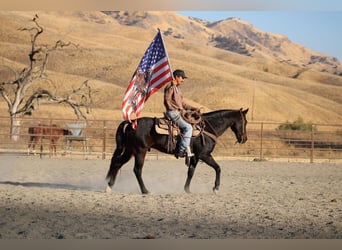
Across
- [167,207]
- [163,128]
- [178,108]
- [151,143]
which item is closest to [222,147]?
[151,143]

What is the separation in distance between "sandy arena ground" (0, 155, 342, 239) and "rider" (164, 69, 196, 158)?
803 mm

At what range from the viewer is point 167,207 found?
8.62 metres

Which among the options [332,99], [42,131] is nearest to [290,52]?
[332,99]

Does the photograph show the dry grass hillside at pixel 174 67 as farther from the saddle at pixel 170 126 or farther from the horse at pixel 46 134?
the saddle at pixel 170 126

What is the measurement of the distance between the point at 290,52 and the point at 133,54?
4786 inches

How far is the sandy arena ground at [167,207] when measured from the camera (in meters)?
6.91

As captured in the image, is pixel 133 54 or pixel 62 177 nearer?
pixel 62 177

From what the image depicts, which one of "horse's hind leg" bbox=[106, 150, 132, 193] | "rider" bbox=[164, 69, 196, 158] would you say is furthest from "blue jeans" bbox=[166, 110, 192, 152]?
"horse's hind leg" bbox=[106, 150, 132, 193]

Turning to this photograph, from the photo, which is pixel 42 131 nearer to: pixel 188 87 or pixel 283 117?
pixel 283 117

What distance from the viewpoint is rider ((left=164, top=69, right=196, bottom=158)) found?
9852 mm

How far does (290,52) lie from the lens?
187750mm

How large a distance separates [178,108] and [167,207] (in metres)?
1.99

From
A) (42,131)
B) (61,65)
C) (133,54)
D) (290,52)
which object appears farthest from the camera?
(290,52)

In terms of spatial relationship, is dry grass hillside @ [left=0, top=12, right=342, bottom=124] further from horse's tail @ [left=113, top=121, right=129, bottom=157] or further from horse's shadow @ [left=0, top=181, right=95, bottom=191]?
horse's tail @ [left=113, top=121, right=129, bottom=157]
